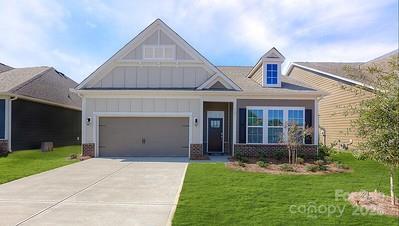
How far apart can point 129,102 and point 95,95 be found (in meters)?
1.65

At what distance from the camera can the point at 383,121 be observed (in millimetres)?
7520

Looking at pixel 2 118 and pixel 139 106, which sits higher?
pixel 139 106

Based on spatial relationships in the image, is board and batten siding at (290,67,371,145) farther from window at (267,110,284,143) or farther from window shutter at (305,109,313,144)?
window at (267,110,284,143)

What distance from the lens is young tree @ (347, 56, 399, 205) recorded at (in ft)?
24.2

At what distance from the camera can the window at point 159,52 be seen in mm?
17625

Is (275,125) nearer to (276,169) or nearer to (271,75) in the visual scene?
(271,75)

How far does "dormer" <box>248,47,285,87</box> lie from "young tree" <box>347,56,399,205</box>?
32.9ft

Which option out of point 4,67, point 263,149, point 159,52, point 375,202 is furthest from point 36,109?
point 375,202

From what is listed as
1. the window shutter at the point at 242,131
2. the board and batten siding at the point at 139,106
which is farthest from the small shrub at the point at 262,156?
the board and batten siding at the point at 139,106

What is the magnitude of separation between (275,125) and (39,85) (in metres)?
14.2

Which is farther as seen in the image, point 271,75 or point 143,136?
point 271,75

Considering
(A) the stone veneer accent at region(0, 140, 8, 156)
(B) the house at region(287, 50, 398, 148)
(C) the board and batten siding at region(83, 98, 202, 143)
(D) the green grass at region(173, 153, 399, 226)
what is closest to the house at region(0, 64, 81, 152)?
(A) the stone veneer accent at region(0, 140, 8, 156)

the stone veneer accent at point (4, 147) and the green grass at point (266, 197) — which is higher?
the stone veneer accent at point (4, 147)

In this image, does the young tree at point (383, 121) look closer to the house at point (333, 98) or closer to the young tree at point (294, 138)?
the young tree at point (294, 138)
